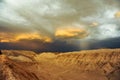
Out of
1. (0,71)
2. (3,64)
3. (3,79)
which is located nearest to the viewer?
(3,79)

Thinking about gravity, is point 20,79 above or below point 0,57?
below

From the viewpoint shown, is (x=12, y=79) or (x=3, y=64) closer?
(x=12, y=79)

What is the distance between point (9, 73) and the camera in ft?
304

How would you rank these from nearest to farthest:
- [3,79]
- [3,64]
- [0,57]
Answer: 1. [3,79]
2. [3,64]
3. [0,57]

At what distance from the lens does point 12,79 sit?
88875 mm

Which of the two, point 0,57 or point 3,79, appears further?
point 0,57

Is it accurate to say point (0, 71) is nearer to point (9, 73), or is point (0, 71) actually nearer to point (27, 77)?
point (9, 73)

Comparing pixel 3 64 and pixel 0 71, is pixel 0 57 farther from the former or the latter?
pixel 0 71

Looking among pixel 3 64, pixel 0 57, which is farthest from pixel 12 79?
pixel 0 57

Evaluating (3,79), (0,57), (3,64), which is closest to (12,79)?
(3,79)

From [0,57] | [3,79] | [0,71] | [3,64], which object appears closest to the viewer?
[3,79]

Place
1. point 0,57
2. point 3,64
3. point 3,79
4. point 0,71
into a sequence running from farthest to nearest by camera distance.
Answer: point 0,57
point 3,64
point 0,71
point 3,79

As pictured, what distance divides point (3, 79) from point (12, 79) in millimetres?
4470

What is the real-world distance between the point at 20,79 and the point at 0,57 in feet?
59.7
